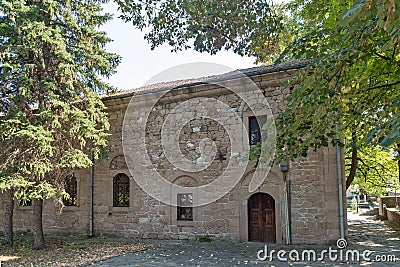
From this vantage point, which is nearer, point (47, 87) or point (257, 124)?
point (47, 87)

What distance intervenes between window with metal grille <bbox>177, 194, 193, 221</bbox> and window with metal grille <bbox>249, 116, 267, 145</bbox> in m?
2.61

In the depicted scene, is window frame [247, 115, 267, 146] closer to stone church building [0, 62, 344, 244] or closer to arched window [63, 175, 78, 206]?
stone church building [0, 62, 344, 244]

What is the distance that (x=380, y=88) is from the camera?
5.44 meters

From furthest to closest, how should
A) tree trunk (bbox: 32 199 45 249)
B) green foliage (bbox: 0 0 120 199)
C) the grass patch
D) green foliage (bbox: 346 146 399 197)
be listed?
1. green foliage (bbox: 346 146 399 197)
2. tree trunk (bbox: 32 199 45 249)
3. green foliage (bbox: 0 0 120 199)
4. the grass patch

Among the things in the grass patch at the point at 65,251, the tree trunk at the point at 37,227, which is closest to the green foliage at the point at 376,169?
the grass patch at the point at 65,251

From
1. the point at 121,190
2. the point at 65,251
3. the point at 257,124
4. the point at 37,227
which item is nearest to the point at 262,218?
the point at 257,124

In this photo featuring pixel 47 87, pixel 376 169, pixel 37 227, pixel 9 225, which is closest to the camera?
pixel 47 87

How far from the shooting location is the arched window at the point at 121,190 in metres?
13.4

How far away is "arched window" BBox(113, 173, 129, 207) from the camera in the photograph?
526 inches

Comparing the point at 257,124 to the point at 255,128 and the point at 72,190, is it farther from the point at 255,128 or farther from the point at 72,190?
the point at 72,190

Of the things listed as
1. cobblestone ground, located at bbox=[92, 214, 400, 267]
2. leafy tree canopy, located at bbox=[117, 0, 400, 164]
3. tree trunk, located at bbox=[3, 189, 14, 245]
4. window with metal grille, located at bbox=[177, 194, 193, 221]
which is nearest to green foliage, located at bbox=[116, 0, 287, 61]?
leafy tree canopy, located at bbox=[117, 0, 400, 164]

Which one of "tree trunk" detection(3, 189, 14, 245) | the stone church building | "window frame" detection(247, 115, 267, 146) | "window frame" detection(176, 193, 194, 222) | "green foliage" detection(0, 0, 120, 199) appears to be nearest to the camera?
"green foliage" detection(0, 0, 120, 199)

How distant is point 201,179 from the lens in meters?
11.9

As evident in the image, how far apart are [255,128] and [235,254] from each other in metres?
3.79
